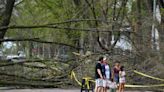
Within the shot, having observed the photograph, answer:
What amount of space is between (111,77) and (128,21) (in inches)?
262

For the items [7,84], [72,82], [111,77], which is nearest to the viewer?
[111,77]

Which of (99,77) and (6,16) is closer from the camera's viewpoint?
(99,77)

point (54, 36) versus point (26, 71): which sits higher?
point (54, 36)

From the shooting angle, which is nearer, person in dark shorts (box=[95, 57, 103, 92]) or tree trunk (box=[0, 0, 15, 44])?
person in dark shorts (box=[95, 57, 103, 92])

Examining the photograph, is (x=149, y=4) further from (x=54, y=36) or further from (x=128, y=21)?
(x=54, y=36)

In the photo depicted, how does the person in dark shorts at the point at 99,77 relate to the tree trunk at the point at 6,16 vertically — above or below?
below

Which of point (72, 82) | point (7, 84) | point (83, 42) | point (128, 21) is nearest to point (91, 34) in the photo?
point (83, 42)

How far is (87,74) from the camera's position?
2059 cm

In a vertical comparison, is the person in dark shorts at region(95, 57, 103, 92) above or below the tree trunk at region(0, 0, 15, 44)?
below

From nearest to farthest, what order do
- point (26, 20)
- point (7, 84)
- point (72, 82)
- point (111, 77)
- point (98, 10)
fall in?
point (111, 77) < point (7, 84) < point (72, 82) < point (98, 10) < point (26, 20)

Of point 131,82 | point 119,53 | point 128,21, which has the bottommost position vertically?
point 131,82

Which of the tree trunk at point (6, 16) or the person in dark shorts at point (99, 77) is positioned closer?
the person in dark shorts at point (99, 77)

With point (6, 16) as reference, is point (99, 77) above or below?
below

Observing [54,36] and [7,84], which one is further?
[54,36]
